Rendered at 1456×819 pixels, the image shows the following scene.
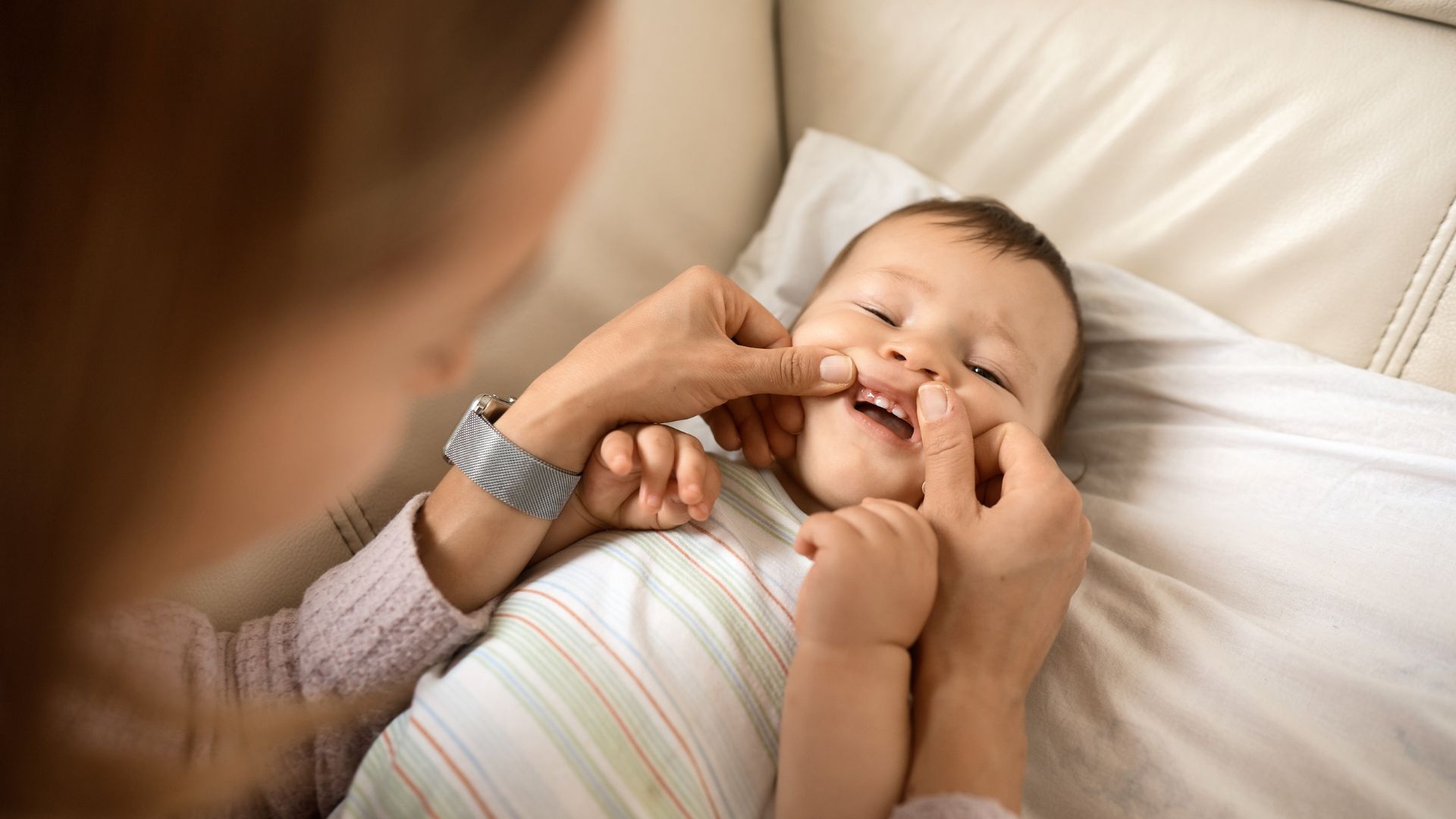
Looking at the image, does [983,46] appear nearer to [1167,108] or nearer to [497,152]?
[1167,108]

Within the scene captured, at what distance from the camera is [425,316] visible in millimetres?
440

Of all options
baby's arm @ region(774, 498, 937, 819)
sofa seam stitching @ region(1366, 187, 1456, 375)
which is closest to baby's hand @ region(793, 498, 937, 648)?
baby's arm @ region(774, 498, 937, 819)

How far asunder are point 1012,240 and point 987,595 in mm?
549

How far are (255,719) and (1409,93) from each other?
1.53 meters

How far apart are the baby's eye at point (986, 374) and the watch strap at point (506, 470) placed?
523mm

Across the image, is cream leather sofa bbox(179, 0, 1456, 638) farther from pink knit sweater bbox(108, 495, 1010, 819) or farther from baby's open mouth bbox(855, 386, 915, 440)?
baby's open mouth bbox(855, 386, 915, 440)

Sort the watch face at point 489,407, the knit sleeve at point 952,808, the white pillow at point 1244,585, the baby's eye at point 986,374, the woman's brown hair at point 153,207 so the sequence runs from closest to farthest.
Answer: the woman's brown hair at point 153,207, the knit sleeve at point 952,808, the white pillow at point 1244,585, the watch face at point 489,407, the baby's eye at point 986,374

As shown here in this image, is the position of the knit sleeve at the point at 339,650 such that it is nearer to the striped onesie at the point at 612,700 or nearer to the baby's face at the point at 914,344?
the striped onesie at the point at 612,700

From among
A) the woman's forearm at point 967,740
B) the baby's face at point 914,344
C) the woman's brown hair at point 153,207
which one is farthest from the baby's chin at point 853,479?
the woman's brown hair at point 153,207

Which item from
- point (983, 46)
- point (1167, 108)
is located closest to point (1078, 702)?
point (1167, 108)

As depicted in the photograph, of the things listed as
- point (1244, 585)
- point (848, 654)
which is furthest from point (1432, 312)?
point (848, 654)

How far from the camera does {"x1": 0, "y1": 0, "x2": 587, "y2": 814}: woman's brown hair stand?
0.93ft

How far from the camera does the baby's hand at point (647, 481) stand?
90 centimetres

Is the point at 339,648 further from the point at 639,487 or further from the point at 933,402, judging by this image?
the point at 933,402
